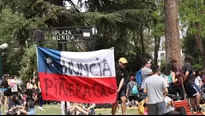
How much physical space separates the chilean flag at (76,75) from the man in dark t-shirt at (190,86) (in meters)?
3.84

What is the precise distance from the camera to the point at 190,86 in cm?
1689

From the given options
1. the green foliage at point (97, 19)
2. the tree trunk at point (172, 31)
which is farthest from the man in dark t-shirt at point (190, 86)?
the green foliage at point (97, 19)

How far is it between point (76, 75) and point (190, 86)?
5.14 m

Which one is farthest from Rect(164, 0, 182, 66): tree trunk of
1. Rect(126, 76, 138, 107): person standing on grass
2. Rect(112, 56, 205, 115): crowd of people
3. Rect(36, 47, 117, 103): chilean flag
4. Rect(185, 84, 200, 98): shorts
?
Rect(36, 47, 117, 103): chilean flag

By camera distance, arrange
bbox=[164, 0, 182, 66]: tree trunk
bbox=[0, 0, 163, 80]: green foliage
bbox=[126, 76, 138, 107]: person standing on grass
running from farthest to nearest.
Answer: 1. bbox=[0, 0, 163, 80]: green foliage
2. bbox=[126, 76, 138, 107]: person standing on grass
3. bbox=[164, 0, 182, 66]: tree trunk

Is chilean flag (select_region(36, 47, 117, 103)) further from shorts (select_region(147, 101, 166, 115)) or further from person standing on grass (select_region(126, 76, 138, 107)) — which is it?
person standing on grass (select_region(126, 76, 138, 107))

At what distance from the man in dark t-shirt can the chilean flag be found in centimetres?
384

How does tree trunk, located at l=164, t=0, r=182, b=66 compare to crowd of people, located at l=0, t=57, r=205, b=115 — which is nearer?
crowd of people, located at l=0, t=57, r=205, b=115

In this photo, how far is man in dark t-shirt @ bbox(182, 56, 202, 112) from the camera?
53.9 ft

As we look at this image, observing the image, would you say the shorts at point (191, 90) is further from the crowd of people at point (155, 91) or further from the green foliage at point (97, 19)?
the green foliage at point (97, 19)

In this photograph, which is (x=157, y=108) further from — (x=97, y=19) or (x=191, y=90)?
(x=97, y=19)

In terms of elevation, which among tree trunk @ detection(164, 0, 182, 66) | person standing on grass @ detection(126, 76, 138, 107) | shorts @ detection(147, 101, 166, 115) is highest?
tree trunk @ detection(164, 0, 182, 66)

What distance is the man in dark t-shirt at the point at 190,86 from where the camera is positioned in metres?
16.4

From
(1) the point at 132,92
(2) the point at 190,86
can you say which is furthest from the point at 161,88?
(1) the point at 132,92
